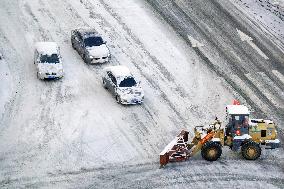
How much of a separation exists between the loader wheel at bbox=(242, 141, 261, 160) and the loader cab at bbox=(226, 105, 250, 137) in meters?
0.64

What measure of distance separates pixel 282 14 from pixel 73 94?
19360 mm

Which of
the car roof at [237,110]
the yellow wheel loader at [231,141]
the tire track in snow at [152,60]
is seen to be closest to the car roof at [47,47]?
the tire track in snow at [152,60]

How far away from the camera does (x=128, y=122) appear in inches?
1262

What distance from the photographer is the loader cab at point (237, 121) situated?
28031mm

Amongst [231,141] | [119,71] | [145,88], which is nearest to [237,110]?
[231,141]

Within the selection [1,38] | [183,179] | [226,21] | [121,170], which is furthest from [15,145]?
[226,21]

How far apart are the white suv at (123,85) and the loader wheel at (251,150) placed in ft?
25.2

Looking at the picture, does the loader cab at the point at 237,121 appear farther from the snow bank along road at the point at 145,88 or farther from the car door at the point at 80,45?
the car door at the point at 80,45

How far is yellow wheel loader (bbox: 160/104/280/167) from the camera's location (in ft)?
92.4

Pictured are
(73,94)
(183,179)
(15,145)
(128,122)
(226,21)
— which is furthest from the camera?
(226,21)

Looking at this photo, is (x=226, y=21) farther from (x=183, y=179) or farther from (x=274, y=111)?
(x=183, y=179)


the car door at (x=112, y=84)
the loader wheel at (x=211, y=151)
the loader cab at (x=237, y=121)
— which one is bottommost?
the car door at (x=112, y=84)

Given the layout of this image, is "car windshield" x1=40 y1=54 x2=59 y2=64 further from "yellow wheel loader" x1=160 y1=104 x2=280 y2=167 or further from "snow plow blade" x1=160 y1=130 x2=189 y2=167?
"snow plow blade" x1=160 y1=130 x2=189 y2=167

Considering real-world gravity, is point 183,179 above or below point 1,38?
above
